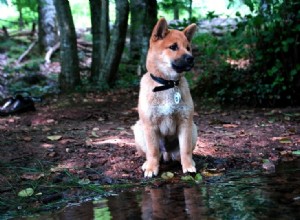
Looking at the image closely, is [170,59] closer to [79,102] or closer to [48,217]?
[48,217]

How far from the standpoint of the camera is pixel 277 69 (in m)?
9.44

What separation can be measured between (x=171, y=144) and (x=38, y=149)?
6.38ft

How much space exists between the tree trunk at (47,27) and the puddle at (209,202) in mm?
14919

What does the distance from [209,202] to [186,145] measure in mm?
1302

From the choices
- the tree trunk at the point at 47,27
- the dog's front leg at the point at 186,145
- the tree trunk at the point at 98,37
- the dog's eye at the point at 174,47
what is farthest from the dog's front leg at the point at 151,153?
the tree trunk at the point at 47,27

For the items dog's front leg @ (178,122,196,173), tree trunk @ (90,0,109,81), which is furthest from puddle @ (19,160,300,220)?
tree trunk @ (90,0,109,81)

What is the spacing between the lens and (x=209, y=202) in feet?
12.6

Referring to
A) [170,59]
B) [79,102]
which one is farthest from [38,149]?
[79,102]

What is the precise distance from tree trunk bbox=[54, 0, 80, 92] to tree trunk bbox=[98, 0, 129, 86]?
85 cm

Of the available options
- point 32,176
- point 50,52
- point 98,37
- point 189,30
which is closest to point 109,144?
point 32,176

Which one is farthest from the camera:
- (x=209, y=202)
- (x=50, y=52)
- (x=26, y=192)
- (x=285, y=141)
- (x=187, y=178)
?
(x=50, y=52)

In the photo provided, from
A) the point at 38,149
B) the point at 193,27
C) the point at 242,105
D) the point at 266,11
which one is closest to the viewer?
the point at 193,27

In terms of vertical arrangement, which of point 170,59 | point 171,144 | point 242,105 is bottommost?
point 242,105

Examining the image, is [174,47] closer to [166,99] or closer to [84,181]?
[166,99]
